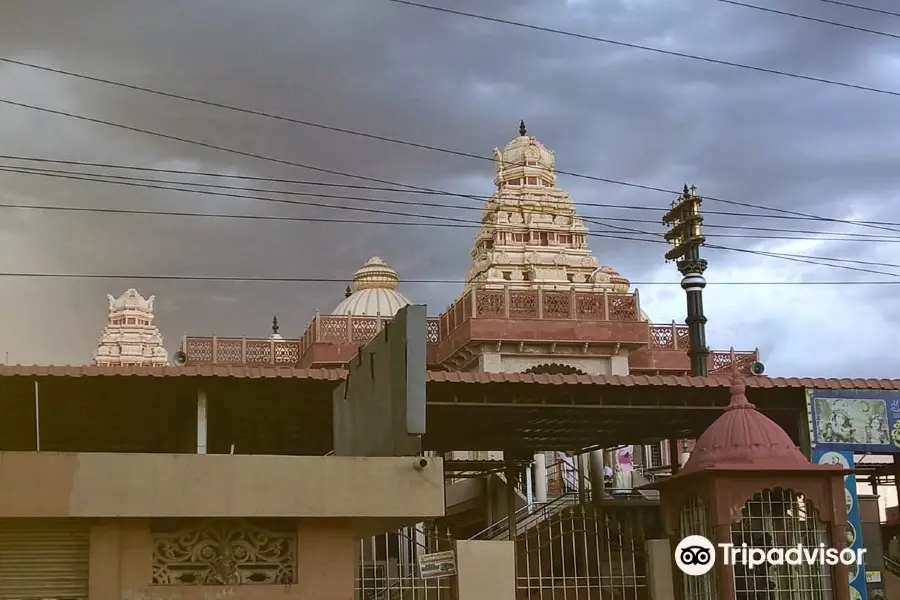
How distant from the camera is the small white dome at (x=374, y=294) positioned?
37812mm

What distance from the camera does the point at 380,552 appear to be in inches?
883

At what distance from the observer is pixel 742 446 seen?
14.3 meters

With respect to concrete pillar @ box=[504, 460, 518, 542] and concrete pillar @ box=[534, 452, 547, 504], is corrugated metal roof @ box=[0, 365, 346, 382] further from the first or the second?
concrete pillar @ box=[534, 452, 547, 504]

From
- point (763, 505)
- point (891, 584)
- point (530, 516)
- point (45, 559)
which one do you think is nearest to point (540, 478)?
point (530, 516)

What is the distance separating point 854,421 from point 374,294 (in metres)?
23.7

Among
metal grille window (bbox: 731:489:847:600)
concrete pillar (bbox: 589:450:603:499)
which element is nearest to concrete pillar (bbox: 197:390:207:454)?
metal grille window (bbox: 731:489:847:600)

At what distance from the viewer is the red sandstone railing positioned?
26.2 meters

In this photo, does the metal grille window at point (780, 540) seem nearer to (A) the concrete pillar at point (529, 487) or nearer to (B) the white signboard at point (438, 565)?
(B) the white signboard at point (438, 565)

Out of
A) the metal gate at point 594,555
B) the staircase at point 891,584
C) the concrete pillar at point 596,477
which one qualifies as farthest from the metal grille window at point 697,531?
the staircase at point 891,584

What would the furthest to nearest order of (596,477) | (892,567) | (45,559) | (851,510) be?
(892,567) < (596,477) < (851,510) < (45,559)

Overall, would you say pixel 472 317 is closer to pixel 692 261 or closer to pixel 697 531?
pixel 692 261

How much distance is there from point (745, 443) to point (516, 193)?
2361 centimetres

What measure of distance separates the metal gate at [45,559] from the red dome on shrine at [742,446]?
785cm

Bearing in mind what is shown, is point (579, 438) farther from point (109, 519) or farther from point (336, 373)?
point (109, 519)
